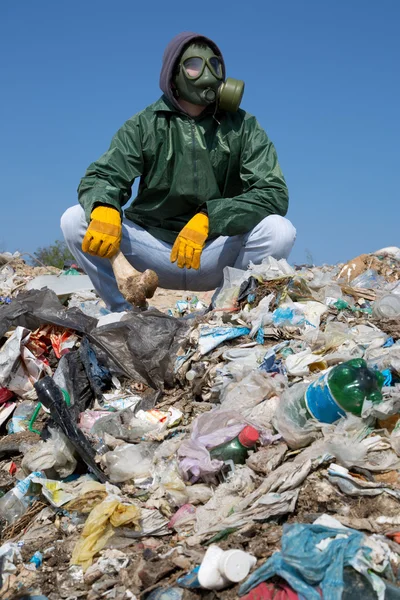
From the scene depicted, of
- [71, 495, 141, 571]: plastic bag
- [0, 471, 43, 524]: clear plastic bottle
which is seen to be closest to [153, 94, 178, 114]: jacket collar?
[0, 471, 43, 524]: clear plastic bottle

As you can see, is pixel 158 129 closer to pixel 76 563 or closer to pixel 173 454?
pixel 173 454

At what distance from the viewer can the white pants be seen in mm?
4375

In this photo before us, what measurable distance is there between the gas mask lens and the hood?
0.27 ft

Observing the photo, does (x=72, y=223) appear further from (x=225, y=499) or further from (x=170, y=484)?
(x=225, y=499)

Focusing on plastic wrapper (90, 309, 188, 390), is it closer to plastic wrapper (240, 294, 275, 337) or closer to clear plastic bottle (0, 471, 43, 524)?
plastic wrapper (240, 294, 275, 337)

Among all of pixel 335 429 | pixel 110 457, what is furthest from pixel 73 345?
pixel 335 429

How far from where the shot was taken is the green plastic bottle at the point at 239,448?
250 centimetres

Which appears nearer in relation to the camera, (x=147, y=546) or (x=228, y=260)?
(x=147, y=546)

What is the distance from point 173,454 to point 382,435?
0.86 meters

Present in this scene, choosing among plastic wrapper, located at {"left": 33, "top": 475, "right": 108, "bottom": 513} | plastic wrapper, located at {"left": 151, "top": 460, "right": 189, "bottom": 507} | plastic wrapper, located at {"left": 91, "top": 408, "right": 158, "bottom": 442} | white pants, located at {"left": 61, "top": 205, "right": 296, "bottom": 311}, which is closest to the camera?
plastic wrapper, located at {"left": 151, "top": 460, "right": 189, "bottom": 507}

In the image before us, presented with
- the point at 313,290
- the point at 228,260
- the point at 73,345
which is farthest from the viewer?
the point at 228,260

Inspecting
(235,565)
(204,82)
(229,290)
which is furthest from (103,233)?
(235,565)

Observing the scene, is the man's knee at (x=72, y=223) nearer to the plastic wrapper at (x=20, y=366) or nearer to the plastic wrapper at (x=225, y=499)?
the plastic wrapper at (x=20, y=366)

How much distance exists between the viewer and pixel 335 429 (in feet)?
7.82
